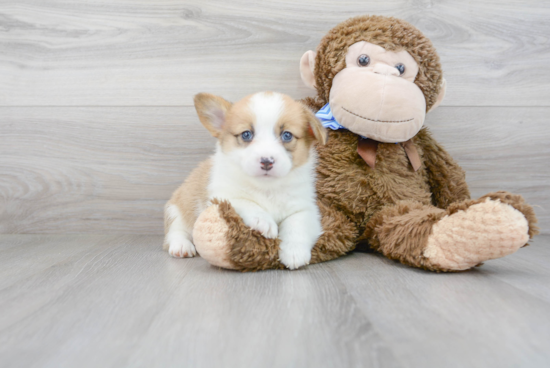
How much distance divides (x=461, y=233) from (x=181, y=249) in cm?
90

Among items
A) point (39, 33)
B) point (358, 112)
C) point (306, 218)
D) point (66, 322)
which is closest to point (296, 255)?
point (306, 218)

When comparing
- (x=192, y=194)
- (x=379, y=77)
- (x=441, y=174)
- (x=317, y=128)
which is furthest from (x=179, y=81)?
(x=441, y=174)

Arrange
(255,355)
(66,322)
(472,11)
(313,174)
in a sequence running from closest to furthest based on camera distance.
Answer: (255,355), (66,322), (313,174), (472,11)

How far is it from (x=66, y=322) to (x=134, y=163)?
1.06 m

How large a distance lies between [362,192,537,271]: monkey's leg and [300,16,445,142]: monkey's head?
11.9 inches

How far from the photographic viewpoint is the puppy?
1220 millimetres

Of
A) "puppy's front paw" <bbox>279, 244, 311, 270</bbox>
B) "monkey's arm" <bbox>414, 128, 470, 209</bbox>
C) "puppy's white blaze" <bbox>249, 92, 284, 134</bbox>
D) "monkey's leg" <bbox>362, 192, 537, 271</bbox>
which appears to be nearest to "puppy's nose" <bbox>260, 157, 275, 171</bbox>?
"puppy's white blaze" <bbox>249, 92, 284, 134</bbox>

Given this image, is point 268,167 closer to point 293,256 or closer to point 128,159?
point 293,256

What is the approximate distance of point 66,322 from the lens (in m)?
0.84

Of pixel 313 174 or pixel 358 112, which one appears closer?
pixel 358 112

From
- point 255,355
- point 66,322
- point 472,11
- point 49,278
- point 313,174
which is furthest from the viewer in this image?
point 472,11

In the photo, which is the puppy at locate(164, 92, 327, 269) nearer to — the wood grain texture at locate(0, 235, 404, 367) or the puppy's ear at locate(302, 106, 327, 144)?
the puppy's ear at locate(302, 106, 327, 144)

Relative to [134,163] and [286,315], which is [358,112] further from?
[134,163]

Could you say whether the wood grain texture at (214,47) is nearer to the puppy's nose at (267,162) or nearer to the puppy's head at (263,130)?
the puppy's head at (263,130)
